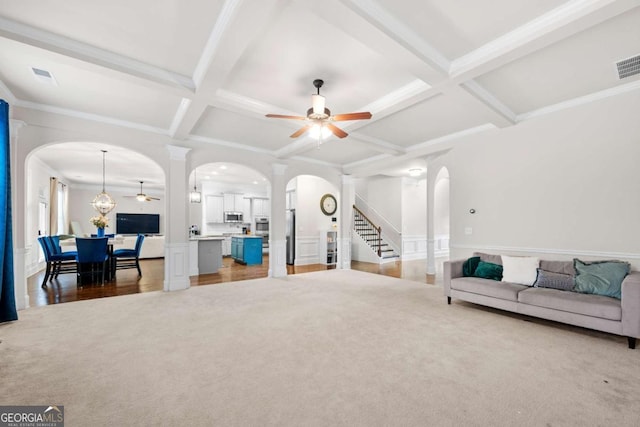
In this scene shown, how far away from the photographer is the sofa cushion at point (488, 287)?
3668mm

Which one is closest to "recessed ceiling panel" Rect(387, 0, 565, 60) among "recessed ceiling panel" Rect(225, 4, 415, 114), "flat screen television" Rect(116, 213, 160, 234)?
"recessed ceiling panel" Rect(225, 4, 415, 114)

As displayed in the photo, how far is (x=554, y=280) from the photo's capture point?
3736mm

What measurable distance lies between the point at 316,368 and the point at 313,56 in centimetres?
306

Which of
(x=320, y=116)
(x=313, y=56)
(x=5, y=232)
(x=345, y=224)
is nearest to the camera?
(x=313, y=56)

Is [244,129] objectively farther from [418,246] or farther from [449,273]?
[418,246]

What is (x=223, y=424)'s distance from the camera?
5.64 ft

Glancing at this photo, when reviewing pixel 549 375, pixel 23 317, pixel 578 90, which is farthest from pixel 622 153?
pixel 23 317

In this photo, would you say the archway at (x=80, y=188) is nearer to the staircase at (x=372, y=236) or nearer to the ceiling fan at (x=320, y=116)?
the ceiling fan at (x=320, y=116)

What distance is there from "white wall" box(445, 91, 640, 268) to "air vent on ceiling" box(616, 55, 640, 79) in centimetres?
49

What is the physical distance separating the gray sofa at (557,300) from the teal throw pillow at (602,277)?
122 millimetres

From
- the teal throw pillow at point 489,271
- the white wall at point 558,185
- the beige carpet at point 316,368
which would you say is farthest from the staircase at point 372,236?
the beige carpet at point 316,368

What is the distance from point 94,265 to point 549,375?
308 inches

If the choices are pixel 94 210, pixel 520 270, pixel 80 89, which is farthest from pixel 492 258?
pixel 94 210

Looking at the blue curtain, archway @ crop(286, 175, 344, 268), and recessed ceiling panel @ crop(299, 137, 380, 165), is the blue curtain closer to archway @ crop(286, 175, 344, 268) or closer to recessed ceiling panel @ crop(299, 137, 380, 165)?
recessed ceiling panel @ crop(299, 137, 380, 165)
